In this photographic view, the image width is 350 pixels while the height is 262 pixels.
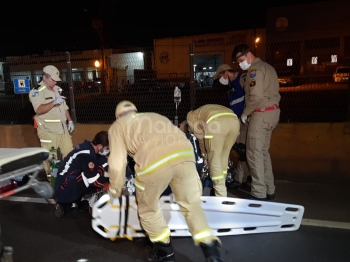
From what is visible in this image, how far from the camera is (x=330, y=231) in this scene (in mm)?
3725

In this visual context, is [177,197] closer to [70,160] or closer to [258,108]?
[70,160]

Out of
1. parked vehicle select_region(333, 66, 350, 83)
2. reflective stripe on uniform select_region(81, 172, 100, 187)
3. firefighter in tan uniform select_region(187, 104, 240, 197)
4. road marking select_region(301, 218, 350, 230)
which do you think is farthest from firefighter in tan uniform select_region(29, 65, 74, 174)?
parked vehicle select_region(333, 66, 350, 83)

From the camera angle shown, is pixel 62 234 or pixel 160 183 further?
pixel 62 234

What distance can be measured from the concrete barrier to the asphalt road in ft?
2.65

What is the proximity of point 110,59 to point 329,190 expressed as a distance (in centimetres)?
508

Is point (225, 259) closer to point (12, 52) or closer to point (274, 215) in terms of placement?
point (274, 215)

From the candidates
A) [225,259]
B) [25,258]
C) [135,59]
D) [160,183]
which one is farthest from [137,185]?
[135,59]

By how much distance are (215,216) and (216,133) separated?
3.36ft

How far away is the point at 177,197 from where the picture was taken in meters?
3.12

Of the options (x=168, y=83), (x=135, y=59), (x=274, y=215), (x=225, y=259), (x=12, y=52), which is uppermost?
(x=12, y=52)

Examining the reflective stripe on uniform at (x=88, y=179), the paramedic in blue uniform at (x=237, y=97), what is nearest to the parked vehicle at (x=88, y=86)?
the paramedic in blue uniform at (x=237, y=97)

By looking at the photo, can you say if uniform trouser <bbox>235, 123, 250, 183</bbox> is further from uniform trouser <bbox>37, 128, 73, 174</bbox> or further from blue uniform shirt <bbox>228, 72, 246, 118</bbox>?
uniform trouser <bbox>37, 128, 73, 174</bbox>

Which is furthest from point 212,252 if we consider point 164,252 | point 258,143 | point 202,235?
point 258,143

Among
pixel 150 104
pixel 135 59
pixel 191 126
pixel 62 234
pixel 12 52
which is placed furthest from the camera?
pixel 12 52
